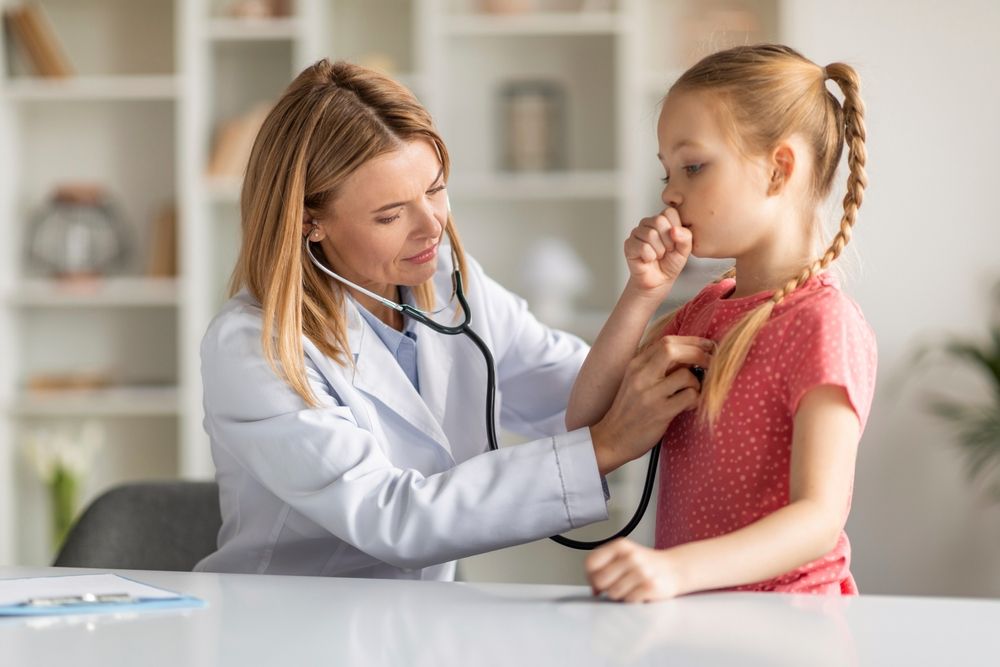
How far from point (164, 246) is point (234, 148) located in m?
0.42

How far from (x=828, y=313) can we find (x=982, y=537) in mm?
2620

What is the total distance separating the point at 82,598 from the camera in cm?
107

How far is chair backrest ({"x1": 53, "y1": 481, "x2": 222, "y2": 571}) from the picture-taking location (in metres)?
1.64

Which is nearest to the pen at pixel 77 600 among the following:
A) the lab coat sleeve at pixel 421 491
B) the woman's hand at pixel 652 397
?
the lab coat sleeve at pixel 421 491

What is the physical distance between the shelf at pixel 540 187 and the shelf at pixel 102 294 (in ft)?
3.20

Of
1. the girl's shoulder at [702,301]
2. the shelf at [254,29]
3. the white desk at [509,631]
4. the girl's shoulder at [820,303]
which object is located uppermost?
the shelf at [254,29]

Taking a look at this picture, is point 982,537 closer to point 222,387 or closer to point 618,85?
point 618,85

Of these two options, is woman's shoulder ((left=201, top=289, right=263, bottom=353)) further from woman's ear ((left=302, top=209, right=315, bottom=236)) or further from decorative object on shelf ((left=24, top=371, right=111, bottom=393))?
decorative object on shelf ((left=24, top=371, right=111, bottom=393))

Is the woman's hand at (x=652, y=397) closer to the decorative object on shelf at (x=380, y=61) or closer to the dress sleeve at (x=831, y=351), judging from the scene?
the dress sleeve at (x=831, y=351)

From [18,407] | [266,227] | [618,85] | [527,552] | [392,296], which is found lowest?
[527,552]

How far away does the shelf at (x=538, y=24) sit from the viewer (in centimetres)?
350

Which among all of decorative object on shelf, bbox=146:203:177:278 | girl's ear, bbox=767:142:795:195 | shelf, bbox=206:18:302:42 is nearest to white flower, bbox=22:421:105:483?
decorative object on shelf, bbox=146:203:177:278

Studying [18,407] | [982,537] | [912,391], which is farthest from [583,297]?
[18,407]

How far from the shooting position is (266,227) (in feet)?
4.91
